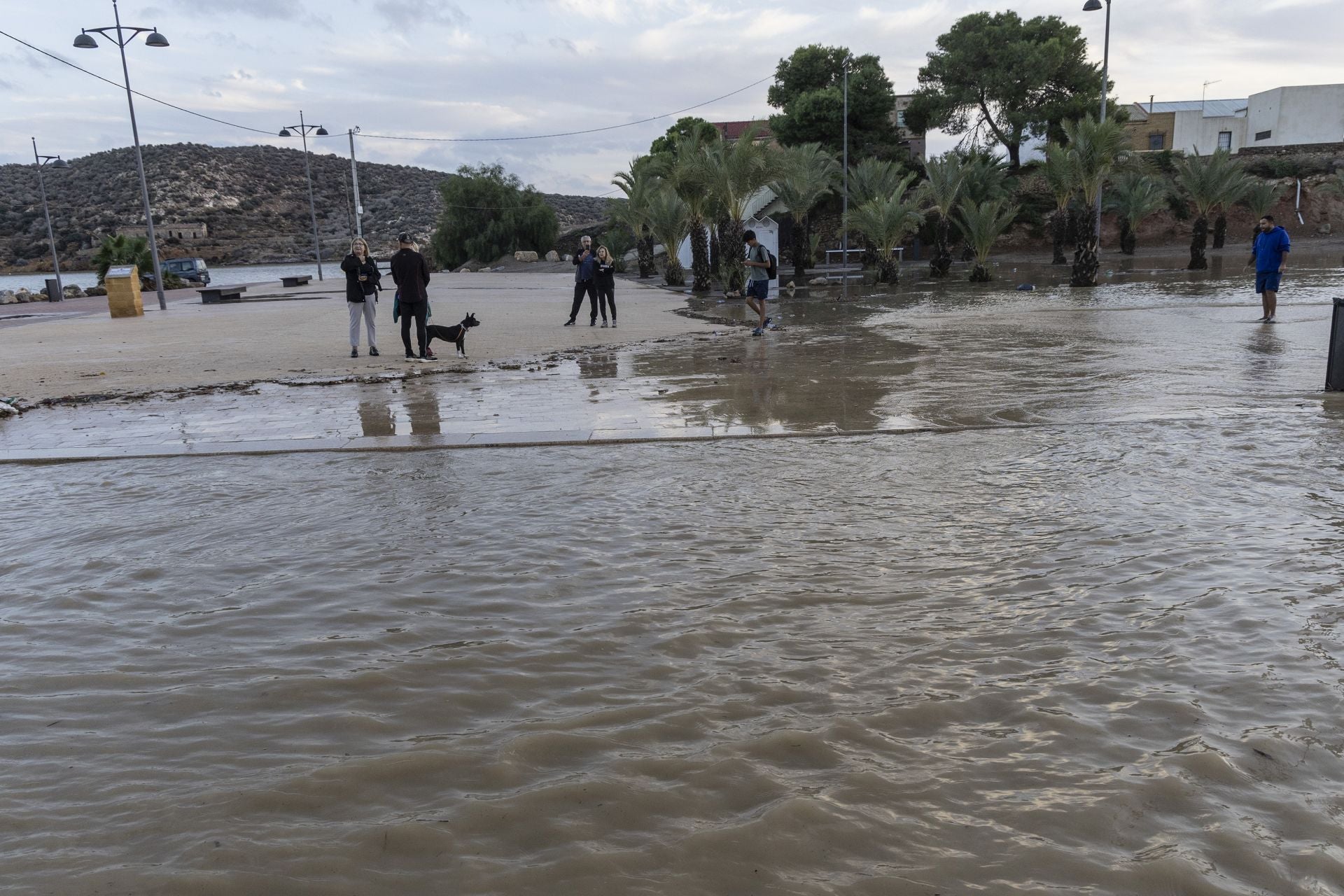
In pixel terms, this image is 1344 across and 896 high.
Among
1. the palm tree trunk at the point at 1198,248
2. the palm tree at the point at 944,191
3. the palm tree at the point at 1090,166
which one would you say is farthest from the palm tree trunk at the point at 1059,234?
the palm tree at the point at 1090,166

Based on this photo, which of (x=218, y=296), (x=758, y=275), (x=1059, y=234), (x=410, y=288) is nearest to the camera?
(x=410, y=288)

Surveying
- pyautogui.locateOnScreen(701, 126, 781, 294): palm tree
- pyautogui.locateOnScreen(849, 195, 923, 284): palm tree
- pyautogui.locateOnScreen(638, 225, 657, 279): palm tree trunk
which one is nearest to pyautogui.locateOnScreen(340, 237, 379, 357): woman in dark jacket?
pyautogui.locateOnScreen(701, 126, 781, 294): palm tree

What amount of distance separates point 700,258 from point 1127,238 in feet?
71.0

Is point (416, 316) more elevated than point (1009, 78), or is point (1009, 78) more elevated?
point (1009, 78)

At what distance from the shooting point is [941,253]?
34.6 metres

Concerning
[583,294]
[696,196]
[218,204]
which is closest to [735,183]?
[696,196]

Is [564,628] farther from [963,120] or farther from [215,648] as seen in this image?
[963,120]

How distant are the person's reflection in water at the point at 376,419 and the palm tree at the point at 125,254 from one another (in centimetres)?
3184

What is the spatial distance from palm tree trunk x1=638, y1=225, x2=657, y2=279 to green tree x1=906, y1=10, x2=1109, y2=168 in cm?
1887

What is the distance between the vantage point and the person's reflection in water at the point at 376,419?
8195 millimetres

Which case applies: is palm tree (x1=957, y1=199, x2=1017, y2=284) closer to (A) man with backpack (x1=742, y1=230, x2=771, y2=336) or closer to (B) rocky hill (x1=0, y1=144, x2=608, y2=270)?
(A) man with backpack (x1=742, y1=230, x2=771, y2=336)

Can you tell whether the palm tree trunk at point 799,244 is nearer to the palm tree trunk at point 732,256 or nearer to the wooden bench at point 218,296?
the palm tree trunk at point 732,256

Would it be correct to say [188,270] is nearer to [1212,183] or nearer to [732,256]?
[732,256]

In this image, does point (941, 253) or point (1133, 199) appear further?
point (1133, 199)
